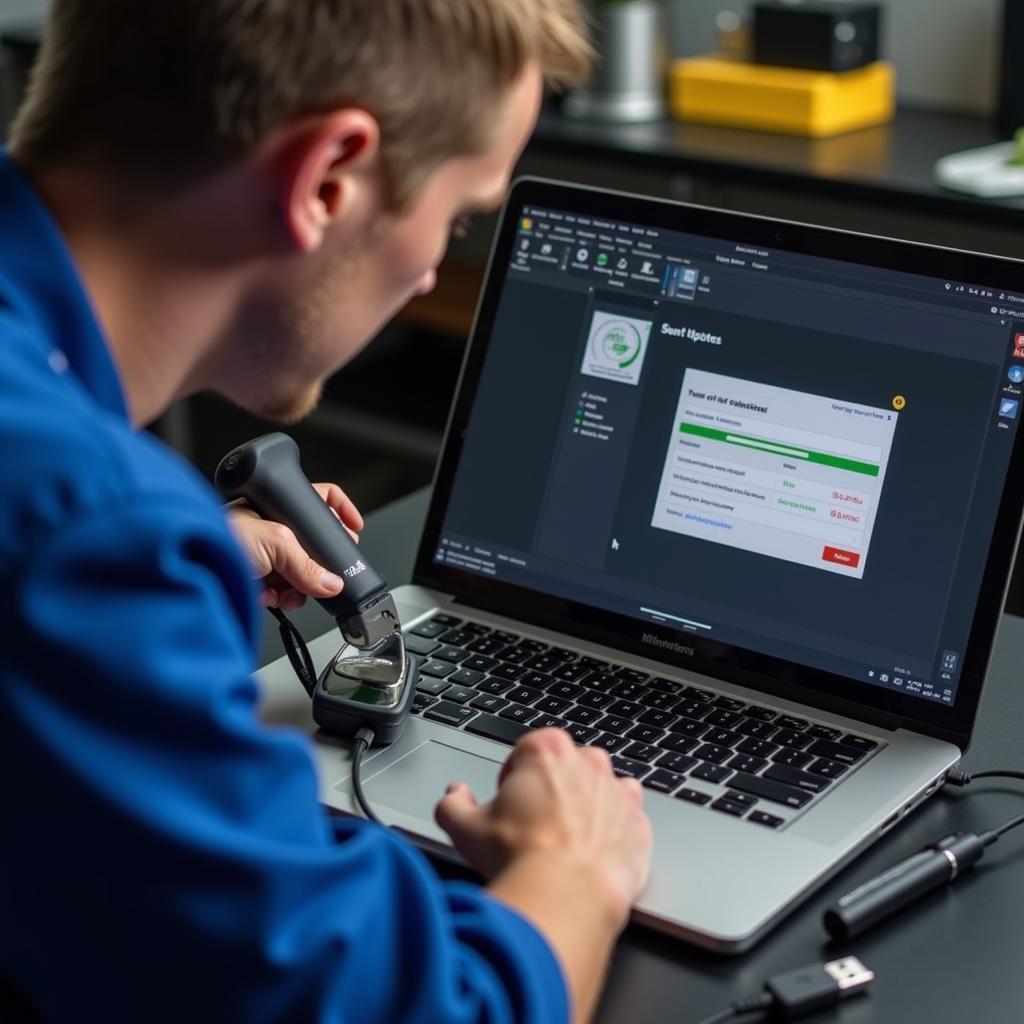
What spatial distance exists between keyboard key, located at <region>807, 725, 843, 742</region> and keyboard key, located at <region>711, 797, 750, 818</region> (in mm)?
103

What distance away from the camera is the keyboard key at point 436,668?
1.06 meters

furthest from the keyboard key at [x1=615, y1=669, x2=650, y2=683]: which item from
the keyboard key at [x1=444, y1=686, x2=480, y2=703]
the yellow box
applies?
the yellow box

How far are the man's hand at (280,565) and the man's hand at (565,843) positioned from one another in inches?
10.0

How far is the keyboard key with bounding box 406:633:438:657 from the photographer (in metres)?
1.09

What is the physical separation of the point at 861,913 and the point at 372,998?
0.29 m

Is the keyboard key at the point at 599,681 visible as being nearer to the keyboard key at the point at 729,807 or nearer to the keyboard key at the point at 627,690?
the keyboard key at the point at 627,690

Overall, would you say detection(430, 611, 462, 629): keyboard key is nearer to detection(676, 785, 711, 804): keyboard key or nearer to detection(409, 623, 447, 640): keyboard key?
detection(409, 623, 447, 640): keyboard key

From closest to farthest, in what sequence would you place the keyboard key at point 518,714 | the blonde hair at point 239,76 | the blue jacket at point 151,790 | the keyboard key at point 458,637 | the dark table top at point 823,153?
the blue jacket at point 151,790, the blonde hair at point 239,76, the keyboard key at point 518,714, the keyboard key at point 458,637, the dark table top at point 823,153

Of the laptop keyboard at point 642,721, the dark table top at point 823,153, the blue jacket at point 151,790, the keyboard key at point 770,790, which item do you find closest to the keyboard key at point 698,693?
the laptop keyboard at point 642,721

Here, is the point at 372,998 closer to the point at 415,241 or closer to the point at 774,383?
the point at 415,241

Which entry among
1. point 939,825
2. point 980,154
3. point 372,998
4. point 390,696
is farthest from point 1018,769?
point 980,154

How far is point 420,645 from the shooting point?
1097mm

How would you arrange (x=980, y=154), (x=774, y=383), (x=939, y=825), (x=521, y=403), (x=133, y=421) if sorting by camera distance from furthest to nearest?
(x=980, y=154) → (x=521, y=403) → (x=774, y=383) → (x=939, y=825) → (x=133, y=421)

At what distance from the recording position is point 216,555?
61 cm
